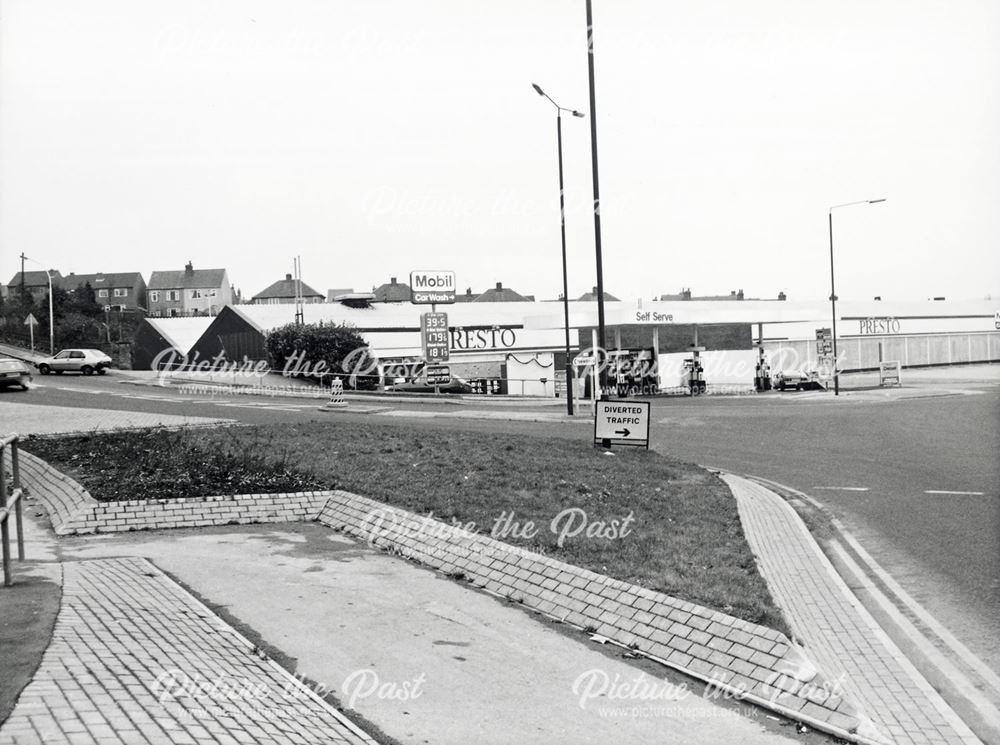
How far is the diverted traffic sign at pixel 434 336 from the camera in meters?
42.7

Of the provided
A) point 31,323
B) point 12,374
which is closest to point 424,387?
point 12,374

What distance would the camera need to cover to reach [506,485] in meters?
13.0

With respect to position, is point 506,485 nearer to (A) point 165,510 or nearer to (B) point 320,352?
(A) point 165,510

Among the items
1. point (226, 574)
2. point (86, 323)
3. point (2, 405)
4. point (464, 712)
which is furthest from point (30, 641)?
point (86, 323)

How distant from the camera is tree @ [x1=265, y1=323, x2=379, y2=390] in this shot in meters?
49.3

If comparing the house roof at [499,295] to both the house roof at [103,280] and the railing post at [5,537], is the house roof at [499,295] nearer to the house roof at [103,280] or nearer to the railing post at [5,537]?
the house roof at [103,280]

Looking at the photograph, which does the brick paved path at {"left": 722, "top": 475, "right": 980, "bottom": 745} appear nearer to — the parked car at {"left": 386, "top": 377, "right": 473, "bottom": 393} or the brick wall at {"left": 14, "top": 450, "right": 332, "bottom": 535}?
the brick wall at {"left": 14, "top": 450, "right": 332, "bottom": 535}

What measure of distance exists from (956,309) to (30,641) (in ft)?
270

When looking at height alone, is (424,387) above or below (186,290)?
below

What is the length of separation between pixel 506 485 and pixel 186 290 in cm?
12514

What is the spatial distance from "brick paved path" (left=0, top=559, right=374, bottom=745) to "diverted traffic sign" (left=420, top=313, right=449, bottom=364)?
35.0 metres

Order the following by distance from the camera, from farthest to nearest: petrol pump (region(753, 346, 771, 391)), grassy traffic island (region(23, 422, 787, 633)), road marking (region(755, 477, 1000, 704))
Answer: petrol pump (region(753, 346, 771, 391)) → grassy traffic island (region(23, 422, 787, 633)) → road marking (region(755, 477, 1000, 704))

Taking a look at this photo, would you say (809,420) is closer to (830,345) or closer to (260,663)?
(830,345)

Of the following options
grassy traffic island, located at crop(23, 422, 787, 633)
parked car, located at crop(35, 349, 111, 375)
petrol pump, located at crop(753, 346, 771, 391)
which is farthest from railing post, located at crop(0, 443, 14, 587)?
parked car, located at crop(35, 349, 111, 375)
